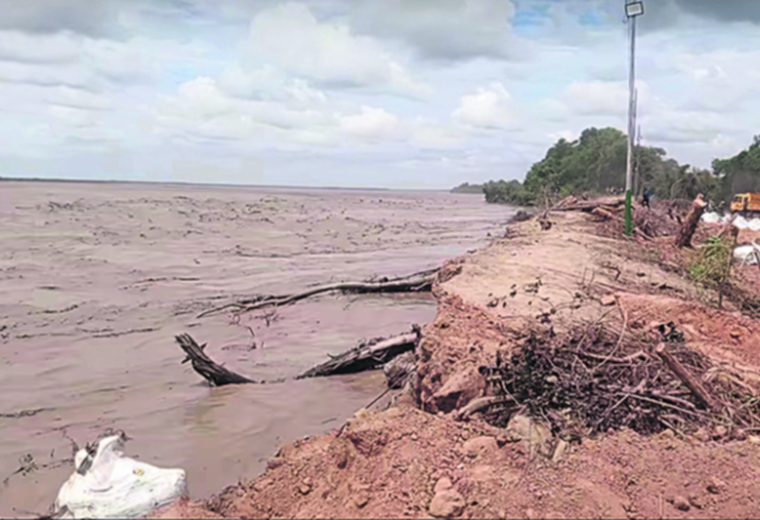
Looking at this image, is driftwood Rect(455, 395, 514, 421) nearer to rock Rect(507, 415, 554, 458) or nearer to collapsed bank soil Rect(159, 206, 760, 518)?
collapsed bank soil Rect(159, 206, 760, 518)

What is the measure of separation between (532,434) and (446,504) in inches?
38.0

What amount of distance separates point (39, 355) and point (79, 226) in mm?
21510

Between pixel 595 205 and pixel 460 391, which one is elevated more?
pixel 595 205

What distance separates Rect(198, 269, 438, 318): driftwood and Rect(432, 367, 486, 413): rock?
7.09m

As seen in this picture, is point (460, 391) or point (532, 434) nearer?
point (532, 434)

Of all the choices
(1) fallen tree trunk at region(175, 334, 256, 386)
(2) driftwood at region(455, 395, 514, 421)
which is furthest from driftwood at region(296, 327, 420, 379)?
(2) driftwood at region(455, 395, 514, 421)

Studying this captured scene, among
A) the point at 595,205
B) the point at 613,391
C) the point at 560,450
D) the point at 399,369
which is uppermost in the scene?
the point at 595,205

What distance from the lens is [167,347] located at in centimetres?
960

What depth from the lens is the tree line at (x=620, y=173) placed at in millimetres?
31483

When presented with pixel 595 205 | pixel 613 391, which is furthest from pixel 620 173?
pixel 613 391

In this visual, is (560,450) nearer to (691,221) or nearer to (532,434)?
(532,434)

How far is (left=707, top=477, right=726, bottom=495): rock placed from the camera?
12.3 ft

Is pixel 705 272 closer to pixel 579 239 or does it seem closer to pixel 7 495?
pixel 579 239

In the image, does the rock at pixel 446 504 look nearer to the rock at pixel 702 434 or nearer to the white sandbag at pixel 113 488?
the white sandbag at pixel 113 488
